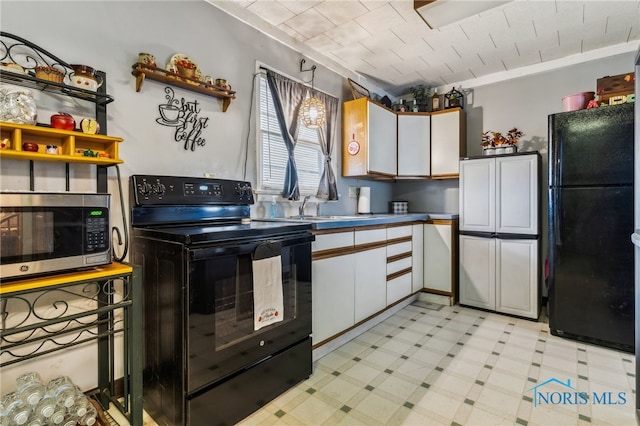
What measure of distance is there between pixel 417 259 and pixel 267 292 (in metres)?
2.22

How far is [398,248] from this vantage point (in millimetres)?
3119

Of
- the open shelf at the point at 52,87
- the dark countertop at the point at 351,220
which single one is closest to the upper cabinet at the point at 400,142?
the dark countertop at the point at 351,220

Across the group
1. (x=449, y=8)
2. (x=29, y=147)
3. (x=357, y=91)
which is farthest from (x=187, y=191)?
(x=357, y=91)

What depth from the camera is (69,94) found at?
1.60m

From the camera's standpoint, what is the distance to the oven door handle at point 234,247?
1415 mm

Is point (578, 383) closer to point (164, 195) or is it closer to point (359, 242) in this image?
point (359, 242)

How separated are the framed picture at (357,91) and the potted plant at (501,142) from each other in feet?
4.70

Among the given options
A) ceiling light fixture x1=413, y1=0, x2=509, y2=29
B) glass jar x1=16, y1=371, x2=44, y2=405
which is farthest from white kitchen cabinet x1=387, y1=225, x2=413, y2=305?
glass jar x1=16, y1=371, x2=44, y2=405

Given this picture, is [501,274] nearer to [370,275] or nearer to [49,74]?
[370,275]

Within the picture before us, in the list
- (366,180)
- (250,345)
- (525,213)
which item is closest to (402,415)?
(250,345)

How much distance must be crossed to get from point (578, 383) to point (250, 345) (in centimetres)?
203

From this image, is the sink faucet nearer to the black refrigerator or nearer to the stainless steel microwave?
the stainless steel microwave

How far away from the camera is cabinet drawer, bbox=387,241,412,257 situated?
9.81 ft

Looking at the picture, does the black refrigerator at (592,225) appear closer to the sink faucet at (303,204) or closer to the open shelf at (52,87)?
the sink faucet at (303,204)
